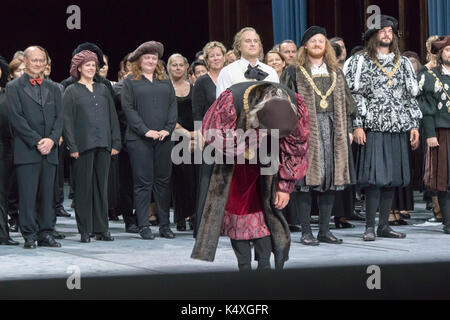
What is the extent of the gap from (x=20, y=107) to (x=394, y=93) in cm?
276

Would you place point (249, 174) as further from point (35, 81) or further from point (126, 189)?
point (126, 189)

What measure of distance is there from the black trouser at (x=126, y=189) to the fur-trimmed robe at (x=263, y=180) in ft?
10.8

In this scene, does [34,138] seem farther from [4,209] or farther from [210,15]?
[210,15]

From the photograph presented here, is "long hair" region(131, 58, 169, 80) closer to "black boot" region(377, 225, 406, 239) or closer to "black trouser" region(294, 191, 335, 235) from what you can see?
"black trouser" region(294, 191, 335, 235)

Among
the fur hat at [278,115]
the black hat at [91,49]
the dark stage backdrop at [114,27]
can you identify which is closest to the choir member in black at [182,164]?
the black hat at [91,49]

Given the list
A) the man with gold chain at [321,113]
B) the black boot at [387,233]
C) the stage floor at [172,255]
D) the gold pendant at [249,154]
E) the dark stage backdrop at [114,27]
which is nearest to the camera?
the gold pendant at [249,154]

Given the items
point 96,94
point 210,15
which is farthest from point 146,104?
point 210,15

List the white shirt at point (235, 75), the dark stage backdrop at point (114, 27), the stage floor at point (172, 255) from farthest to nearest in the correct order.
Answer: the dark stage backdrop at point (114, 27)
the white shirt at point (235, 75)
the stage floor at point (172, 255)

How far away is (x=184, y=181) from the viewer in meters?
7.90

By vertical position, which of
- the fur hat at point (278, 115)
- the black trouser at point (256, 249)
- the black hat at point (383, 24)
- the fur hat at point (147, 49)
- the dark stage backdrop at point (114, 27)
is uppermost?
the dark stage backdrop at point (114, 27)

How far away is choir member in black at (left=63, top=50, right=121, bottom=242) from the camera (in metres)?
7.05

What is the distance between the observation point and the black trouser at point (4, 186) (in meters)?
6.95

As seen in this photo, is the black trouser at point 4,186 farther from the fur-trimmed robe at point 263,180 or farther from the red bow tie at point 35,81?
the fur-trimmed robe at point 263,180

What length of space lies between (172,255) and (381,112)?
6.18 feet
